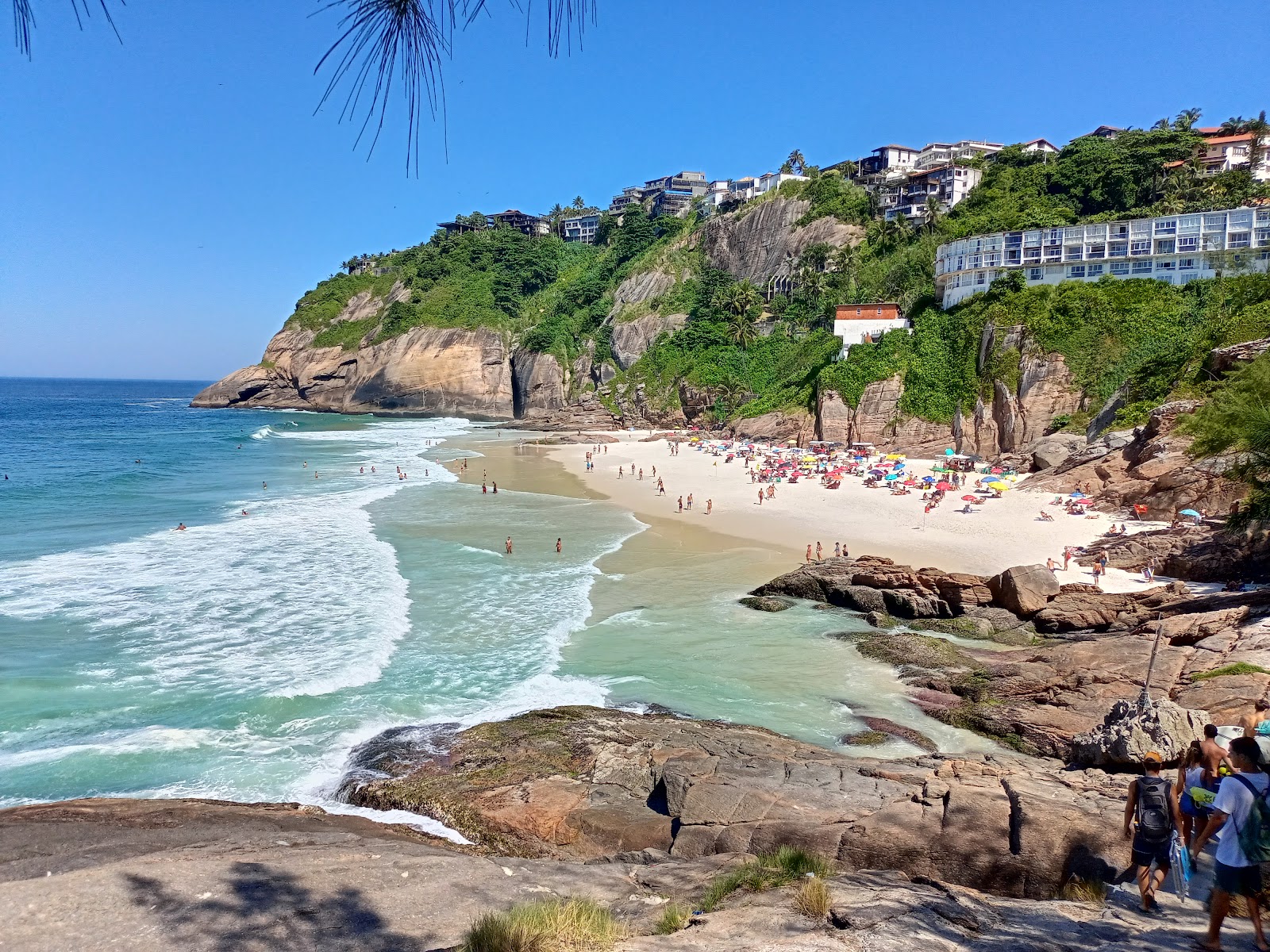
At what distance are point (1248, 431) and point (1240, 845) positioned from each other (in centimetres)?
1424

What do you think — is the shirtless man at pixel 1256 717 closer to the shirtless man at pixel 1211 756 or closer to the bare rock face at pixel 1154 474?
the shirtless man at pixel 1211 756

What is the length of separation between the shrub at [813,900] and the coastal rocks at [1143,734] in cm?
576

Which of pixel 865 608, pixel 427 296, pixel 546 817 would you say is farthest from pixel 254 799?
pixel 427 296

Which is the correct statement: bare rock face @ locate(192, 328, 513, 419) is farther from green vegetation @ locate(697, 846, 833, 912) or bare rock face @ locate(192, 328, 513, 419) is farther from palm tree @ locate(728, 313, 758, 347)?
green vegetation @ locate(697, 846, 833, 912)

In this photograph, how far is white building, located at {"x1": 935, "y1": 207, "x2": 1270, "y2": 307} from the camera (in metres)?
38.1

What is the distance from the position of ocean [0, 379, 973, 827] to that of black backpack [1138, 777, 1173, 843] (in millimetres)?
5904

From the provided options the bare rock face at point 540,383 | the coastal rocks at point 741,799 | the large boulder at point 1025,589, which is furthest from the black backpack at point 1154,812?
the bare rock face at point 540,383

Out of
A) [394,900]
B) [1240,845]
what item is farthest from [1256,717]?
[394,900]

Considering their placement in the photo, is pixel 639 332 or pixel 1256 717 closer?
pixel 1256 717

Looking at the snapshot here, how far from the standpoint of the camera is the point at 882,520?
28.8 meters

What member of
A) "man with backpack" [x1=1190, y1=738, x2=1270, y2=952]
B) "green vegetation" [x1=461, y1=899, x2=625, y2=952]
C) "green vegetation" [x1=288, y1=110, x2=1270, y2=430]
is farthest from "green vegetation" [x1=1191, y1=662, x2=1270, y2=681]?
"green vegetation" [x1=288, y1=110, x2=1270, y2=430]

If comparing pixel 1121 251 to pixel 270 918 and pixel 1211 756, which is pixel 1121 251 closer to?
pixel 1211 756

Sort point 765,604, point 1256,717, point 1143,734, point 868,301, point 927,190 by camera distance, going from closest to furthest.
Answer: point 1256,717 → point 1143,734 → point 765,604 → point 868,301 → point 927,190

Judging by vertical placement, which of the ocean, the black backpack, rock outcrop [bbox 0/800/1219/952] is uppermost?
the black backpack
